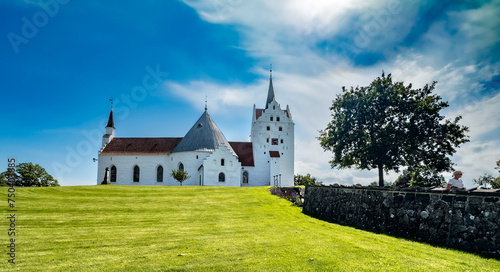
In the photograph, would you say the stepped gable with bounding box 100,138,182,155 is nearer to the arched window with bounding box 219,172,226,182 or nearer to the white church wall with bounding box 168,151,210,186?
the white church wall with bounding box 168,151,210,186

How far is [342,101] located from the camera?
98.2ft

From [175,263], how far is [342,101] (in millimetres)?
26608

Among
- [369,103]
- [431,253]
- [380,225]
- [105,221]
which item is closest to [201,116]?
[369,103]

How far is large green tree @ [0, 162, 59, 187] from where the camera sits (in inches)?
1745

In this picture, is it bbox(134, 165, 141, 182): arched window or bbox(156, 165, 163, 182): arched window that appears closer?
bbox(156, 165, 163, 182): arched window

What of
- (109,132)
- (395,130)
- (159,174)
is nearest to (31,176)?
(109,132)

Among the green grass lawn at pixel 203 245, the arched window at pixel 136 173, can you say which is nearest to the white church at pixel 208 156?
the arched window at pixel 136 173

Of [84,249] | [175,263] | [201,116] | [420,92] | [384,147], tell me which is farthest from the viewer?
[201,116]

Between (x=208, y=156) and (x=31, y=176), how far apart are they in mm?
28102

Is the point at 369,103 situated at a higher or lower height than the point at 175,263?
higher

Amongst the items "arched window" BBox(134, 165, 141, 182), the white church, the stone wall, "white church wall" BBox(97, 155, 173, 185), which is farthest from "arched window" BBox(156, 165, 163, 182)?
the stone wall

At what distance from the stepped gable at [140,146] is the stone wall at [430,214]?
116 feet

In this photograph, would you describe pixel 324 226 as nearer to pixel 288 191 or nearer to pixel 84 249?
pixel 84 249

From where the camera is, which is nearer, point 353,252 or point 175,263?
point 175,263
